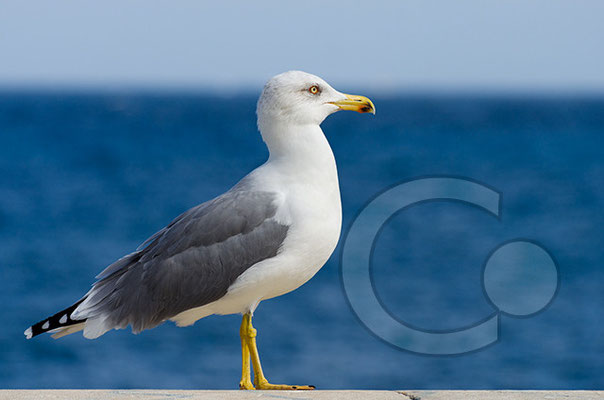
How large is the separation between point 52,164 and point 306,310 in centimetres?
3336

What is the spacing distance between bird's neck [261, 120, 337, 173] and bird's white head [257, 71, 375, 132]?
0.14 ft

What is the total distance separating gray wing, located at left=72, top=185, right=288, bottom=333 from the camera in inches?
227

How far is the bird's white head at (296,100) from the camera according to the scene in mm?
5840

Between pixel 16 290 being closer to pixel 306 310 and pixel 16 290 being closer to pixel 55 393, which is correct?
pixel 306 310

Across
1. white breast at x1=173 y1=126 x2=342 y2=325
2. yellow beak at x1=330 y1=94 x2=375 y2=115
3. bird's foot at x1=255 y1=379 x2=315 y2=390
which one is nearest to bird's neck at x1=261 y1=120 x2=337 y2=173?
white breast at x1=173 y1=126 x2=342 y2=325

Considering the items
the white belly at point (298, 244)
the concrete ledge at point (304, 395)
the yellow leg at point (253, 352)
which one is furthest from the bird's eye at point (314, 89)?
the concrete ledge at point (304, 395)

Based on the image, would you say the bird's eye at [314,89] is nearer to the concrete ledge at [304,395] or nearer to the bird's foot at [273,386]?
the bird's foot at [273,386]

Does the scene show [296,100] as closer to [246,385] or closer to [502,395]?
[246,385]

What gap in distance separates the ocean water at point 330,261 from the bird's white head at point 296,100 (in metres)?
8.55

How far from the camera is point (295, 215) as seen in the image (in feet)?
18.6

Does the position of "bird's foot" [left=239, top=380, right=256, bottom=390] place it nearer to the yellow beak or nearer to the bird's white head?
the bird's white head

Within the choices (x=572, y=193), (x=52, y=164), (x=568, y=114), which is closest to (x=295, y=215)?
(x=572, y=193)

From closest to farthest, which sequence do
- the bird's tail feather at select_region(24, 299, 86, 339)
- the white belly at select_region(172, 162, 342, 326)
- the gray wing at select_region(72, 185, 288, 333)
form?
the white belly at select_region(172, 162, 342, 326) < the gray wing at select_region(72, 185, 288, 333) < the bird's tail feather at select_region(24, 299, 86, 339)

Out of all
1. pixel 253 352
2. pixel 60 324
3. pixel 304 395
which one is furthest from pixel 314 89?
pixel 60 324
